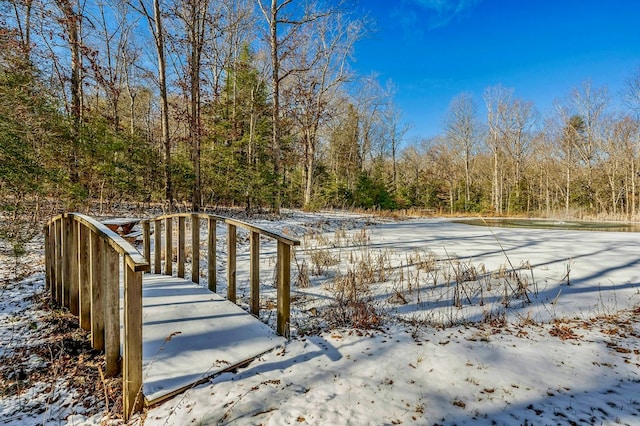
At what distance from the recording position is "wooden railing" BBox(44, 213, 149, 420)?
6.10 feet

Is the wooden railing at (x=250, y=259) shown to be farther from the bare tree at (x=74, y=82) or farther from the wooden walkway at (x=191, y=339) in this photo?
the bare tree at (x=74, y=82)

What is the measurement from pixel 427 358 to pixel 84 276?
10.6 feet

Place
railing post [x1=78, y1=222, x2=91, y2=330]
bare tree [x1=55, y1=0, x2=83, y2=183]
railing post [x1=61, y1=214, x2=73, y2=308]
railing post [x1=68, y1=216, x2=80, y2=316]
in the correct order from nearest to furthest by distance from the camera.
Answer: railing post [x1=78, y1=222, x2=91, y2=330], railing post [x1=68, y1=216, x2=80, y2=316], railing post [x1=61, y1=214, x2=73, y2=308], bare tree [x1=55, y1=0, x2=83, y2=183]

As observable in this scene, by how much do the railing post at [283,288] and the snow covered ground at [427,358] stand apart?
0.57ft

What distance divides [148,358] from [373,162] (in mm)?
31642

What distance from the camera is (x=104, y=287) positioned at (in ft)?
7.43

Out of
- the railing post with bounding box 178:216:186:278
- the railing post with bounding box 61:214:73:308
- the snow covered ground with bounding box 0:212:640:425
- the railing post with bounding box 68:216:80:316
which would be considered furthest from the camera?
the railing post with bounding box 178:216:186:278

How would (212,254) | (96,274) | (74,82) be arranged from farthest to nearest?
(74,82) < (212,254) < (96,274)

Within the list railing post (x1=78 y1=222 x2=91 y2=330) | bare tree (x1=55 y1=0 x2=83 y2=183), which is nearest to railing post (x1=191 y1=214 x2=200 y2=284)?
railing post (x1=78 y1=222 x2=91 y2=330)

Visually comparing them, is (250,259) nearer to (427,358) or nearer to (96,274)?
(96,274)

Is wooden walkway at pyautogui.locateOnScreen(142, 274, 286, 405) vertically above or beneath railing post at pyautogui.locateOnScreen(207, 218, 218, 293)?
beneath

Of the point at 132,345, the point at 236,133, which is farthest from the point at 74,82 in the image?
→ the point at 132,345

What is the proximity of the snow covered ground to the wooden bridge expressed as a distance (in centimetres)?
18

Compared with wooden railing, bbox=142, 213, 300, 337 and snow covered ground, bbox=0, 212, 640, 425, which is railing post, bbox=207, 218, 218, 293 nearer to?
wooden railing, bbox=142, 213, 300, 337
